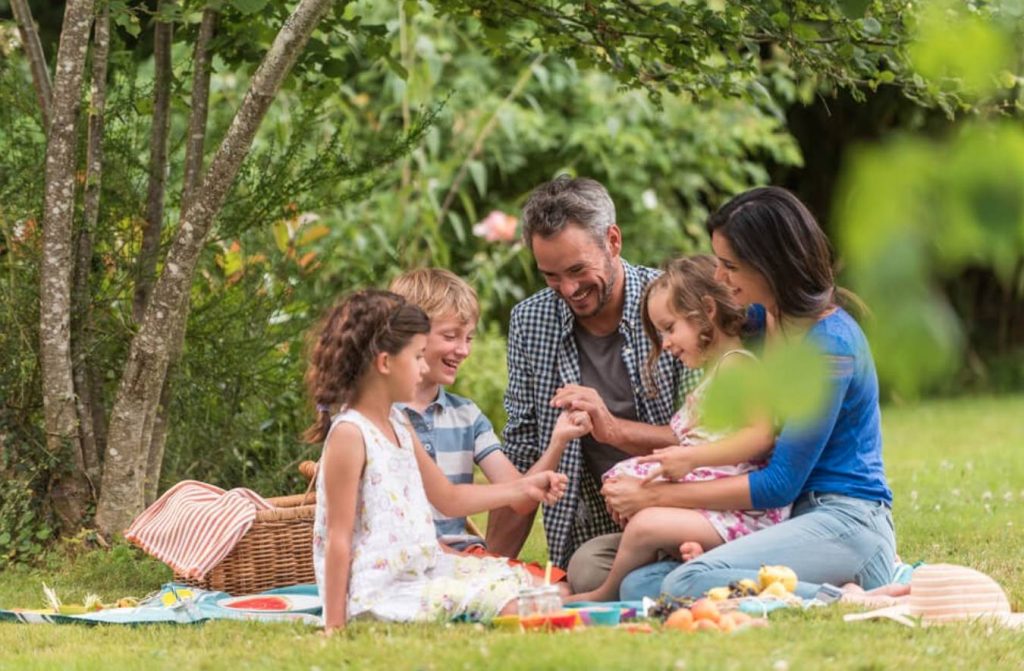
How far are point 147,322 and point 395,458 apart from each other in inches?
54.8

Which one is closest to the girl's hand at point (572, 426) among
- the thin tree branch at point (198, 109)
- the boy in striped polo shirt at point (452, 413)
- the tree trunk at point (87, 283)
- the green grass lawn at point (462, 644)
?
the boy in striped polo shirt at point (452, 413)

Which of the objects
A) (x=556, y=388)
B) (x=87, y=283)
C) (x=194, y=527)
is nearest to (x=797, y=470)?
(x=556, y=388)

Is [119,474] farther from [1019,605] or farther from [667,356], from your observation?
[1019,605]

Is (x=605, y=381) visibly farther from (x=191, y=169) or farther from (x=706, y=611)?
(x=191, y=169)

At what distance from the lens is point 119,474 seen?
4.48m

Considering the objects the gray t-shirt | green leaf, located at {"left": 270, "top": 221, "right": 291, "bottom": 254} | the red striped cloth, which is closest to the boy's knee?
the gray t-shirt

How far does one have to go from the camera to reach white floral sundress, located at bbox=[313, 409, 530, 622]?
3.26 m

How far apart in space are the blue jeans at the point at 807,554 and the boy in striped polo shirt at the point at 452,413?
1.55 ft

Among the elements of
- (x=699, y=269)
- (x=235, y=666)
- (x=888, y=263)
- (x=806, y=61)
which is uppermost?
(x=806, y=61)

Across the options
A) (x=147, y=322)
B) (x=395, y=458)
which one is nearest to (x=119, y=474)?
(x=147, y=322)

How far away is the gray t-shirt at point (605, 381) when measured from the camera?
416 centimetres

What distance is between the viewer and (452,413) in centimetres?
405

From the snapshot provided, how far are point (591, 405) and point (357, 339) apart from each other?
0.73 metres

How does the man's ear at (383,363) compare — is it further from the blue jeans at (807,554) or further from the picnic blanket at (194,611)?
the blue jeans at (807,554)
